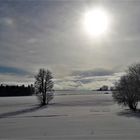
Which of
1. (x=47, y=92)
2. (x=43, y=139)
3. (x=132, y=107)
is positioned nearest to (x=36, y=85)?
(x=47, y=92)

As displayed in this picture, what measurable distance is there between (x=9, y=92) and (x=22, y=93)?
6.91 metres

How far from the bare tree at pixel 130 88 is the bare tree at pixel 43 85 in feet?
61.5

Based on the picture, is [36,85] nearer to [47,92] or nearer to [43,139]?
[47,92]

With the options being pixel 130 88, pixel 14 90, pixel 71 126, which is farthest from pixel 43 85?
pixel 14 90

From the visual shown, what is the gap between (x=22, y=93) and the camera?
4658 inches

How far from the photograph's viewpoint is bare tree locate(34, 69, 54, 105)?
48.5 meters

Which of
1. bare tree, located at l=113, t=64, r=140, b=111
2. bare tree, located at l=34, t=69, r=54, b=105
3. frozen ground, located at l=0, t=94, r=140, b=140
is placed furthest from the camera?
bare tree, located at l=34, t=69, r=54, b=105

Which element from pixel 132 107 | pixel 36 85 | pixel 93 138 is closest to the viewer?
pixel 93 138

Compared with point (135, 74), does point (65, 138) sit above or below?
below

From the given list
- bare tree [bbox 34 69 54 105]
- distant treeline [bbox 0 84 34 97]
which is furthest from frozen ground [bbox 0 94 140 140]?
distant treeline [bbox 0 84 34 97]

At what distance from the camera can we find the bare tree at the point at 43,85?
48516 millimetres

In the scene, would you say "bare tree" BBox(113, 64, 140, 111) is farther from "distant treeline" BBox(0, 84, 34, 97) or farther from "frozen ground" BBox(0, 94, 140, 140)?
"distant treeline" BBox(0, 84, 34, 97)

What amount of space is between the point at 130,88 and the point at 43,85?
22.3 m

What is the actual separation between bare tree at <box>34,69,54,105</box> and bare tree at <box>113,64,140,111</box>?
61.5 feet
